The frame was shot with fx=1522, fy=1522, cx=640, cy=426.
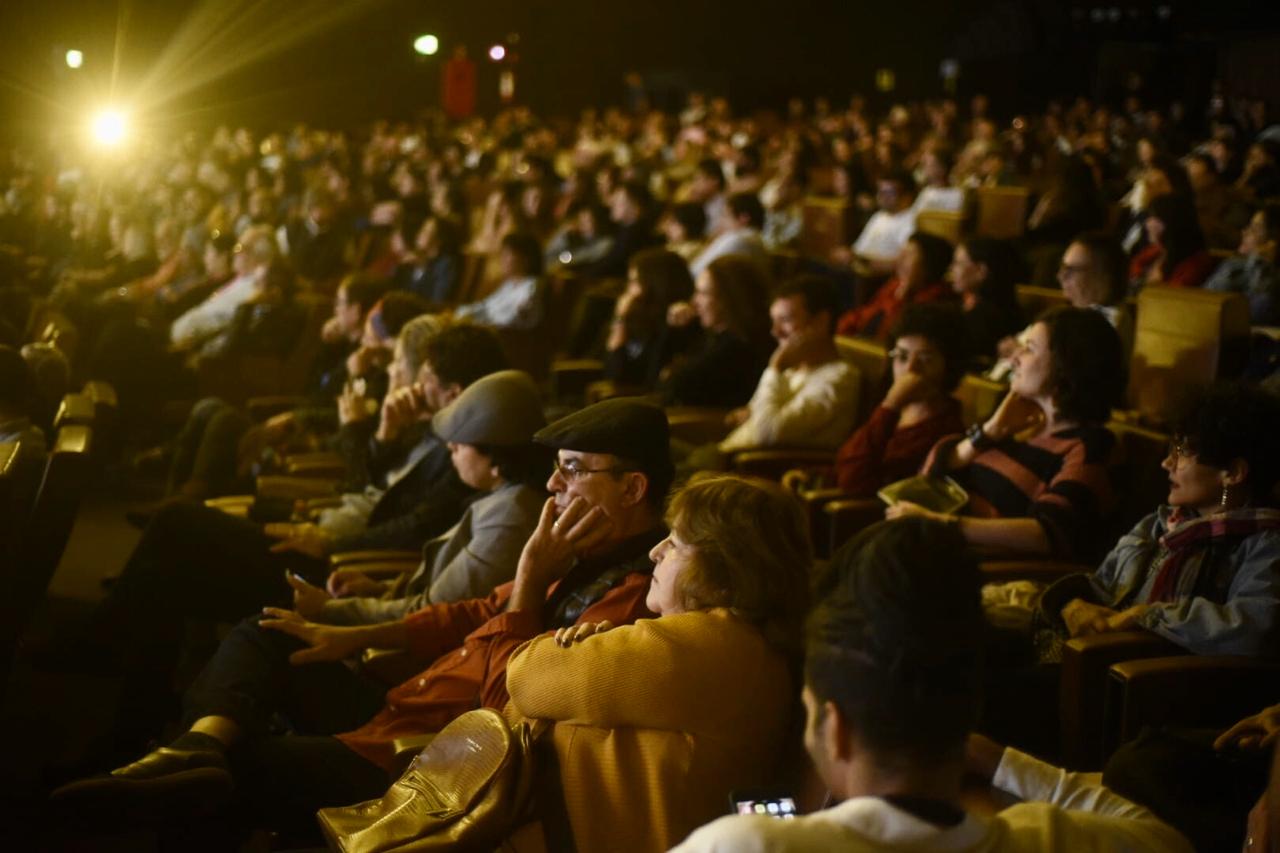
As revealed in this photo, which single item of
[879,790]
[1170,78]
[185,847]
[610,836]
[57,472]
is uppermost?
[1170,78]

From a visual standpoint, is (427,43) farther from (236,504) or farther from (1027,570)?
(1027,570)

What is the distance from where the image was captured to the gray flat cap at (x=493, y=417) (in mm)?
3076

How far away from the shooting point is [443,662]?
2.63 meters

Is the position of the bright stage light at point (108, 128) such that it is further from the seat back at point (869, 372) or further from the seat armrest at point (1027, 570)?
the seat armrest at point (1027, 570)

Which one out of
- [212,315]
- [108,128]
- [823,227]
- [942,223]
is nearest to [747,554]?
[212,315]

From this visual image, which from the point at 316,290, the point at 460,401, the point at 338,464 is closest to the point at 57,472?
the point at 460,401

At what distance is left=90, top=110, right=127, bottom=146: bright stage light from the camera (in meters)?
13.0

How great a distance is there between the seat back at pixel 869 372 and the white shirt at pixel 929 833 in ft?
9.49

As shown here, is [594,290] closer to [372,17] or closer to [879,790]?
[879,790]

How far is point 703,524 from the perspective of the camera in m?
1.97

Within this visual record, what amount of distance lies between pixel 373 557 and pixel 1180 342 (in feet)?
6.70

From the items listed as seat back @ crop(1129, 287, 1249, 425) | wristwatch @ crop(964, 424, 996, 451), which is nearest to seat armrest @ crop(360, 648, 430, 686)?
wristwatch @ crop(964, 424, 996, 451)

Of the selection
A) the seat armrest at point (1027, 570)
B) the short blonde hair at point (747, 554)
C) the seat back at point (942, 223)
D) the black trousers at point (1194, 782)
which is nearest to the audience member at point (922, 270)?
the seat back at point (942, 223)

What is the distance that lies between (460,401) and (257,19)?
13619mm
